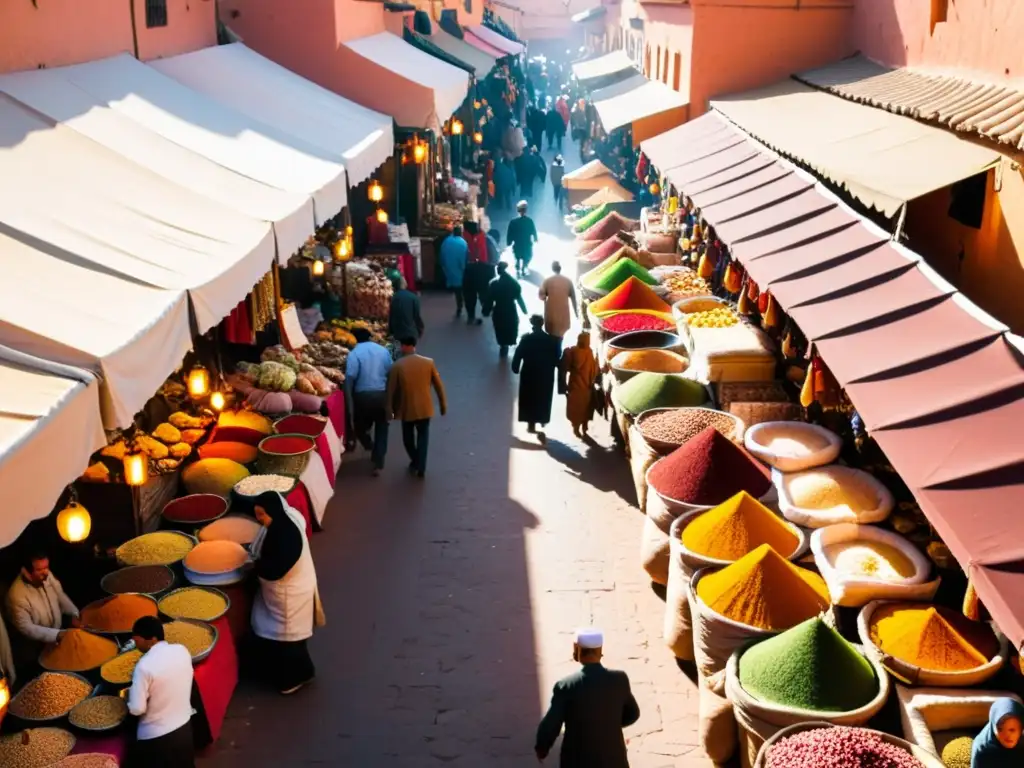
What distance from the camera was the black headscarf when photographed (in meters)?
7.36

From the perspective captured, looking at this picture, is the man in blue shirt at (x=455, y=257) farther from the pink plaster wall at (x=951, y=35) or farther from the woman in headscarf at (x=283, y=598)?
the woman in headscarf at (x=283, y=598)

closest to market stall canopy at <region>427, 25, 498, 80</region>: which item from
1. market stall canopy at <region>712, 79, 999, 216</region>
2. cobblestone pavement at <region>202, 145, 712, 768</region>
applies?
market stall canopy at <region>712, 79, 999, 216</region>

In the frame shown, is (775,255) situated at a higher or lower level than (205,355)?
higher

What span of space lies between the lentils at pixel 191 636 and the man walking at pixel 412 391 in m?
4.12

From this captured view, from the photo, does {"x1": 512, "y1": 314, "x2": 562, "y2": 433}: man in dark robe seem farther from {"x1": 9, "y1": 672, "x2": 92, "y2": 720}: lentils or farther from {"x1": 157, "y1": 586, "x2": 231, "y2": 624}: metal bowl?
{"x1": 9, "y1": 672, "x2": 92, "y2": 720}: lentils

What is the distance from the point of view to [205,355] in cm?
1108

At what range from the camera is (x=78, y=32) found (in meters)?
11.0

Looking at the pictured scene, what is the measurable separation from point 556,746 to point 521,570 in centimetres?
239

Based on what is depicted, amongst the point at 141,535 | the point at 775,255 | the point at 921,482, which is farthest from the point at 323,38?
the point at 921,482

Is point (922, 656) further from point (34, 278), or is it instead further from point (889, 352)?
point (34, 278)

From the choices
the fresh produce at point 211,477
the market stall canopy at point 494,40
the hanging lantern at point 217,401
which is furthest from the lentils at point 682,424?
the market stall canopy at point 494,40

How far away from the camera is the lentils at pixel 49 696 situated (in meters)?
6.20

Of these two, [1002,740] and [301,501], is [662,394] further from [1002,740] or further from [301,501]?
[1002,740]

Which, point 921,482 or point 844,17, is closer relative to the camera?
point 921,482
